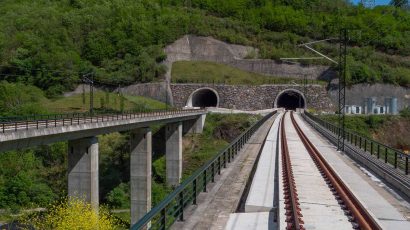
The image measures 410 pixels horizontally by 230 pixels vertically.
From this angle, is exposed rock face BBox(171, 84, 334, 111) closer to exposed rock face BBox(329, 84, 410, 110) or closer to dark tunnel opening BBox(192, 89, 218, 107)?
exposed rock face BBox(329, 84, 410, 110)

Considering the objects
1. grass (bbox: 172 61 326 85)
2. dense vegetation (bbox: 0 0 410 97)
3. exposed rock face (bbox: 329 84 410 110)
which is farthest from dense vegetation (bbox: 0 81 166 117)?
exposed rock face (bbox: 329 84 410 110)

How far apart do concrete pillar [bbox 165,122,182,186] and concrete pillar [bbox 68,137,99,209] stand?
2296 cm

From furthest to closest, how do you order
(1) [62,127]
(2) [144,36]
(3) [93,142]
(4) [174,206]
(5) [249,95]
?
(2) [144,36], (5) [249,95], (3) [93,142], (1) [62,127], (4) [174,206]

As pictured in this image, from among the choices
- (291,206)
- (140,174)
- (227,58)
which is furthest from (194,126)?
(291,206)

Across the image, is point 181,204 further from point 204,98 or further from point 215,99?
point 204,98

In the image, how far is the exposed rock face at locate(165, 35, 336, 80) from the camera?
9844 centimetres

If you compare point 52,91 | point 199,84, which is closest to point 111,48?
point 52,91

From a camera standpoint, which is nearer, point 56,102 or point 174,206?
point 174,206

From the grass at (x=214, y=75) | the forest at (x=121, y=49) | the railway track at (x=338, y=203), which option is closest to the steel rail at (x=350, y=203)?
the railway track at (x=338, y=203)

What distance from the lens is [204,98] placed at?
9688 centimetres

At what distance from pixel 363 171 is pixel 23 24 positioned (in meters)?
115

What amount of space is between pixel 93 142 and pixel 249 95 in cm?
5651

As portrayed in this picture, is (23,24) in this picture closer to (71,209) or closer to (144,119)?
(144,119)

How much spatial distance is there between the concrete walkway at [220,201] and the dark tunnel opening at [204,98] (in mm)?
71549
